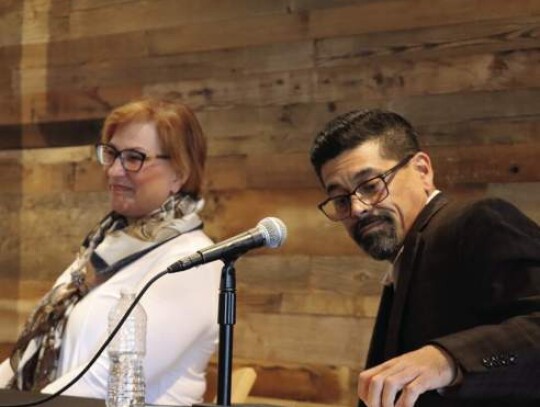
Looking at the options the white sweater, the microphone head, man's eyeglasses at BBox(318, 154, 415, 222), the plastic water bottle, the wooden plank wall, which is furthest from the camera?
the wooden plank wall

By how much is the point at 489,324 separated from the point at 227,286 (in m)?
0.44

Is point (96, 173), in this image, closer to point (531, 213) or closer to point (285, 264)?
point (285, 264)

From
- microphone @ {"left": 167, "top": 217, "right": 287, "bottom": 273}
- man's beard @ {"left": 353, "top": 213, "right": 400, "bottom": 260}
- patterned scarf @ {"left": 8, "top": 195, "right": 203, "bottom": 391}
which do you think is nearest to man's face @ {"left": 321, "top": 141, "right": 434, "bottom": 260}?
man's beard @ {"left": 353, "top": 213, "right": 400, "bottom": 260}

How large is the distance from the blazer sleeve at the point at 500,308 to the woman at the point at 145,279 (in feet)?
2.52

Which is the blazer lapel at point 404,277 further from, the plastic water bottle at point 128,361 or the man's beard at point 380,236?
the plastic water bottle at point 128,361

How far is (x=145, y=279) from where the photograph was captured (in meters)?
1.96

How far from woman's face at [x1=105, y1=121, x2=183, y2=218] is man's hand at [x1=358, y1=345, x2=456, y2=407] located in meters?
1.06

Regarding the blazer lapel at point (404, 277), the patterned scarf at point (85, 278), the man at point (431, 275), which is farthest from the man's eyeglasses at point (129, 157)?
the blazer lapel at point (404, 277)

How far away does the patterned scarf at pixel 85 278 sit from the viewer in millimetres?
2029

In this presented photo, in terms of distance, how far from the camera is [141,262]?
2041 millimetres

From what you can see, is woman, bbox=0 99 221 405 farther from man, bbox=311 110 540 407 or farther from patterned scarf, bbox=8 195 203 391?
man, bbox=311 110 540 407

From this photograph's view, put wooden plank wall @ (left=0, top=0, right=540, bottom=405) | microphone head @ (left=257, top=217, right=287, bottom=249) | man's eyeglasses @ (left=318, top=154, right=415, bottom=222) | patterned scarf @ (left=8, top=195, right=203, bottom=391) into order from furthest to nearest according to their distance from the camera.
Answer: wooden plank wall @ (left=0, top=0, right=540, bottom=405) → patterned scarf @ (left=8, top=195, right=203, bottom=391) → man's eyeglasses @ (left=318, top=154, right=415, bottom=222) → microphone head @ (left=257, top=217, right=287, bottom=249)

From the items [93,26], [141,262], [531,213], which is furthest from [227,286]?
[93,26]

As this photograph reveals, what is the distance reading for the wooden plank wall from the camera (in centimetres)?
234
